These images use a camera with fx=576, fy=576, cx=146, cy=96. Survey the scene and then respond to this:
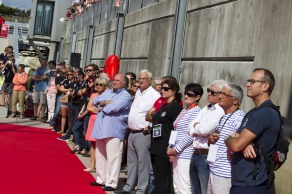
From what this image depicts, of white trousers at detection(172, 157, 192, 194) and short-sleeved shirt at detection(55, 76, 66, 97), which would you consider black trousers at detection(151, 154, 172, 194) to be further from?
short-sleeved shirt at detection(55, 76, 66, 97)

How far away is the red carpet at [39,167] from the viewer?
8.91m

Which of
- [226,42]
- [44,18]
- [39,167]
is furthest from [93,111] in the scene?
[44,18]

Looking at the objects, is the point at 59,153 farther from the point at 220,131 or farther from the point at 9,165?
the point at 220,131

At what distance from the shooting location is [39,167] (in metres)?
10.8

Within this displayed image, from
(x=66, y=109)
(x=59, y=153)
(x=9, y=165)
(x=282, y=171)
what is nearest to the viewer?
(x=282, y=171)

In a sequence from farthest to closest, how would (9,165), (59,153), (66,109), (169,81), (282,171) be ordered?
(66,109)
(59,153)
(9,165)
(169,81)
(282,171)

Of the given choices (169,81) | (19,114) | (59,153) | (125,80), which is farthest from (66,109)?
(169,81)

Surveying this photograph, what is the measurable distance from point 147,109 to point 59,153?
503 centimetres

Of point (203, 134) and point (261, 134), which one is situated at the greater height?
point (261, 134)

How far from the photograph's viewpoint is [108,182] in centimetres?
953

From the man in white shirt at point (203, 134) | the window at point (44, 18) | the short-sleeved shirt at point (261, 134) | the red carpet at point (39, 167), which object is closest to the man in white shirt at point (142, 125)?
the red carpet at point (39, 167)

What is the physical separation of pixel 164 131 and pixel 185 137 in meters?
0.83

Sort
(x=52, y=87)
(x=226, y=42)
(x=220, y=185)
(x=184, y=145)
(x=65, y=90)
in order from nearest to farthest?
(x=220, y=185), (x=184, y=145), (x=226, y=42), (x=65, y=90), (x=52, y=87)

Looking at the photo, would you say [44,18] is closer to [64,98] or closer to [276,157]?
[64,98]
